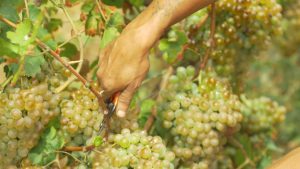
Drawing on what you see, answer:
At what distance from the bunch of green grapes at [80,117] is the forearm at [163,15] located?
0.22 m

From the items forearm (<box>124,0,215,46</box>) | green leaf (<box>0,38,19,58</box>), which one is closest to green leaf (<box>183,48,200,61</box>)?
forearm (<box>124,0,215,46</box>)

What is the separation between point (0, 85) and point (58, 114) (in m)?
0.16

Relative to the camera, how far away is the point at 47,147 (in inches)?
56.6

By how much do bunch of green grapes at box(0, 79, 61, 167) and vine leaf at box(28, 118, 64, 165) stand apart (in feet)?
0.10

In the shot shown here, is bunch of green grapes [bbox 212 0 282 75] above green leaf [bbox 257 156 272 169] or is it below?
above

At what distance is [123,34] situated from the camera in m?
1.38

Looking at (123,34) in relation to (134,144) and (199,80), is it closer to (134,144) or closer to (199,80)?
(134,144)

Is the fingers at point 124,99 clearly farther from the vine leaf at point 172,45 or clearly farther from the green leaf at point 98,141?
the vine leaf at point 172,45

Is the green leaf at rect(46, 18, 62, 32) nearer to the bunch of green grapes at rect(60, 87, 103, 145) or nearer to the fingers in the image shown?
the bunch of green grapes at rect(60, 87, 103, 145)

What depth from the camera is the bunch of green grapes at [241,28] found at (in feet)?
5.84

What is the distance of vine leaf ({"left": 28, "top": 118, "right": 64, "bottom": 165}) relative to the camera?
1.42 meters

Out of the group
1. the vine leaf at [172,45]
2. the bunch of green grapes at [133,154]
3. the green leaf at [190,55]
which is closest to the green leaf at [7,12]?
the bunch of green grapes at [133,154]

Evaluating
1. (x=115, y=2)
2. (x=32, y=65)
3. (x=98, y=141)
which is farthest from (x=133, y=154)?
(x=115, y=2)

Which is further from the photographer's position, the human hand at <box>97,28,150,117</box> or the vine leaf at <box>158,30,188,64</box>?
the vine leaf at <box>158,30,188,64</box>
